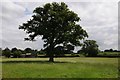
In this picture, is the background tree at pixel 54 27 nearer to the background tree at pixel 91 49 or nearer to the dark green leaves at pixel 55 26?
the dark green leaves at pixel 55 26

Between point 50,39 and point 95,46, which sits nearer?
point 50,39

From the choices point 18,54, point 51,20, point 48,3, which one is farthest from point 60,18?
point 18,54

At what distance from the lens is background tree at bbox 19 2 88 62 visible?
6284 centimetres

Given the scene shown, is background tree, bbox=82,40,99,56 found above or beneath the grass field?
above

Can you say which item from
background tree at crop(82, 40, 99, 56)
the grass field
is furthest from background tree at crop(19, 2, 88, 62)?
background tree at crop(82, 40, 99, 56)

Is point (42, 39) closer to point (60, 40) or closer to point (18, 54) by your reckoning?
point (60, 40)

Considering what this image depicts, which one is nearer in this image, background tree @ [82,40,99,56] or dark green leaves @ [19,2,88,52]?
dark green leaves @ [19,2,88,52]

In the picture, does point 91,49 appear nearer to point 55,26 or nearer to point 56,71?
point 55,26

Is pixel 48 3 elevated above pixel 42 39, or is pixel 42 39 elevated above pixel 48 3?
pixel 48 3

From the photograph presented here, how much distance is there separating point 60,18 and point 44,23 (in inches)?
163

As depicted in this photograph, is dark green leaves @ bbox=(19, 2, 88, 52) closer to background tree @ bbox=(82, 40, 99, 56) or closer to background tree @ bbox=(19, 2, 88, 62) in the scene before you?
background tree @ bbox=(19, 2, 88, 62)

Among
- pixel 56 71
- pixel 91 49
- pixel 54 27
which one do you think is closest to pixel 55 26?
pixel 54 27

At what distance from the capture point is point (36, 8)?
221ft

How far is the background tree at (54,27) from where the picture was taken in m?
62.8
